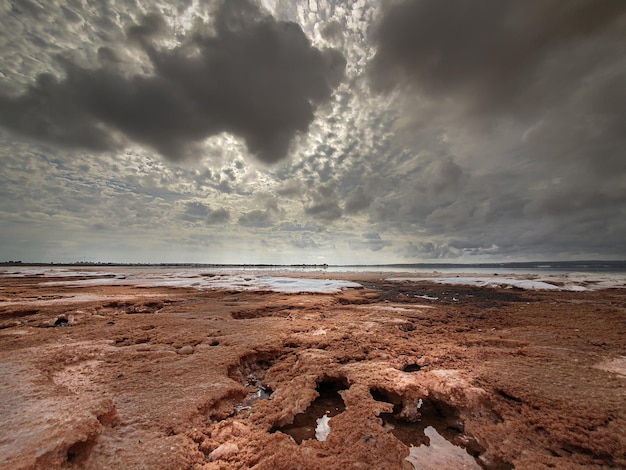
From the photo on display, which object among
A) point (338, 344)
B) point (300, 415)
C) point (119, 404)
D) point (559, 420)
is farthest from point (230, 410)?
point (559, 420)

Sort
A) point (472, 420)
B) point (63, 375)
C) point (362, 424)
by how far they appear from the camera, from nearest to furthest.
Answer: point (362, 424) < point (472, 420) < point (63, 375)

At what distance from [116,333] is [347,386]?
6.85 meters

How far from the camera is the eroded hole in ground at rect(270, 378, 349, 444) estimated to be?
3.58 metres

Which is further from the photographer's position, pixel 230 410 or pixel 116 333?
pixel 116 333

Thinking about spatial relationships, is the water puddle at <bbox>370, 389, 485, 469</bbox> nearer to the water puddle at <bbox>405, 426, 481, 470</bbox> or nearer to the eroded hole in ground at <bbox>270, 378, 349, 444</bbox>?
the water puddle at <bbox>405, 426, 481, 470</bbox>

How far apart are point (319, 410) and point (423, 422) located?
157 cm

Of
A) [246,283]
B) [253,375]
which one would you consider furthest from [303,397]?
[246,283]

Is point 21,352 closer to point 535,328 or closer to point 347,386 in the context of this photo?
point 347,386

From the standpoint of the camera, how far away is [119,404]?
3789 millimetres

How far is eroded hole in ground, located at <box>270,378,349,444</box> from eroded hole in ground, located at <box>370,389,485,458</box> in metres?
0.69

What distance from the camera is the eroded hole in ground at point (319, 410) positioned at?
11.7 ft

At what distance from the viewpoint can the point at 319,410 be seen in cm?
414

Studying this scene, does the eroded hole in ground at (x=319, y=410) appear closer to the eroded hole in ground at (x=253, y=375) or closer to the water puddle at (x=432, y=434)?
the water puddle at (x=432, y=434)

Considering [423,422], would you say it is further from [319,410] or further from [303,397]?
[303,397]
